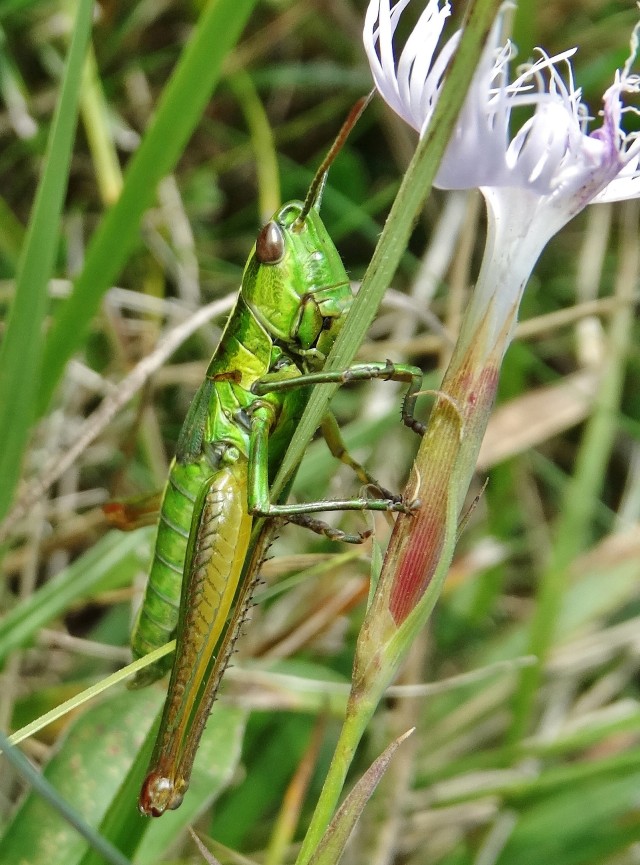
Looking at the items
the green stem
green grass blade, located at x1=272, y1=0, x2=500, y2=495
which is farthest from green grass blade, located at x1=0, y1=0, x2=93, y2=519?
the green stem

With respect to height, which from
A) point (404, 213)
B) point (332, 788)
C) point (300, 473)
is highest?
point (404, 213)

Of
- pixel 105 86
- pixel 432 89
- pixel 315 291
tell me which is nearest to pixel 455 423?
pixel 432 89

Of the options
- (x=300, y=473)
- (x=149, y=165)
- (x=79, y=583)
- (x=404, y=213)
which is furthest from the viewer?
(x=300, y=473)

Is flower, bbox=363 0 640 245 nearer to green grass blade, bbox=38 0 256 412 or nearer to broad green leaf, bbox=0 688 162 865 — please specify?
green grass blade, bbox=38 0 256 412

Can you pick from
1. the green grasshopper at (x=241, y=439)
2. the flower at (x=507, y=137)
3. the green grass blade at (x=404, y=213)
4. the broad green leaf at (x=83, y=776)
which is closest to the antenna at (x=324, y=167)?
the green grasshopper at (x=241, y=439)

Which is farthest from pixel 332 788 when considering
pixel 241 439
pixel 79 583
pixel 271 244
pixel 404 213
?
pixel 79 583

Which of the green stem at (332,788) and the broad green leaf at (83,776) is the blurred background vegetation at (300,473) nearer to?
the broad green leaf at (83,776)

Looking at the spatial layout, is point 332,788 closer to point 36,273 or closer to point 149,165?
point 36,273

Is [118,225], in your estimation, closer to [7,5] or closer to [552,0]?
[7,5]
